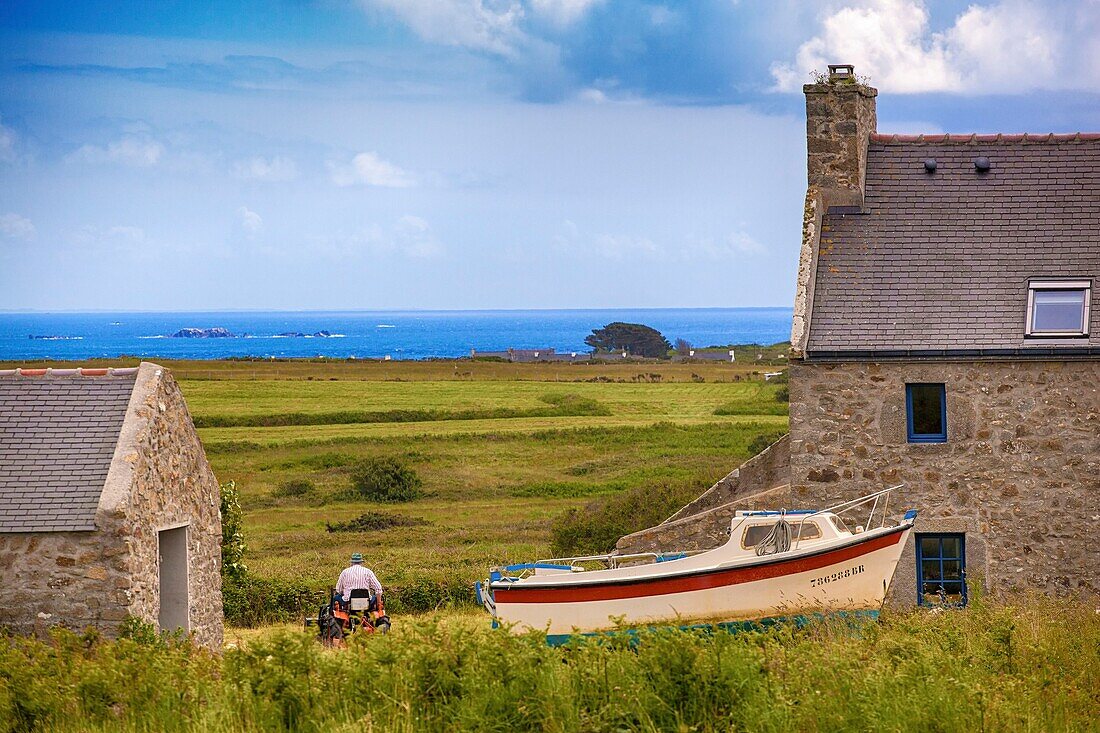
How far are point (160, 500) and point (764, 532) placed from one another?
7729 mm

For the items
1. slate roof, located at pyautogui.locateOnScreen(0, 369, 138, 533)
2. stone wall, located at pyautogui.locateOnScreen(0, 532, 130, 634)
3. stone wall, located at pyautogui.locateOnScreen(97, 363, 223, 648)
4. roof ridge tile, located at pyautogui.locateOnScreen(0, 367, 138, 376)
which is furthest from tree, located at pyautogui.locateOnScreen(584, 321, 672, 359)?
stone wall, located at pyautogui.locateOnScreen(0, 532, 130, 634)

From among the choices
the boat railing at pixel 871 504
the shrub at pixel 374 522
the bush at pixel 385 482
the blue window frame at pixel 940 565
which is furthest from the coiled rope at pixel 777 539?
the bush at pixel 385 482

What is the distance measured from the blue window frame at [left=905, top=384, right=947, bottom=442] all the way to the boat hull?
3261 mm

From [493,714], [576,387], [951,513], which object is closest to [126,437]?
[493,714]

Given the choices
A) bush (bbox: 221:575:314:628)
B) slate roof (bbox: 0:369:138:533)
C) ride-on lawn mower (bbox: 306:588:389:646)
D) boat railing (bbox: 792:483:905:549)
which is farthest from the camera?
bush (bbox: 221:575:314:628)

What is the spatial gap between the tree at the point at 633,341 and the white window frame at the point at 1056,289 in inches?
6536

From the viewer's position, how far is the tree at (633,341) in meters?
189

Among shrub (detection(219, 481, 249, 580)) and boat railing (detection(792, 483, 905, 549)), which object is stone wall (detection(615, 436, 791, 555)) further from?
shrub (detection(219, 481, 249, 580))

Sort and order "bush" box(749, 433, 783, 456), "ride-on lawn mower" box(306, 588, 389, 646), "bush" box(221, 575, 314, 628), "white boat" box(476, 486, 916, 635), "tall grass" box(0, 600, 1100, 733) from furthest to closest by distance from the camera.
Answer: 1. "bush" box(749, 433, 783, 456)
2. "bush" box(221, 575, 314, 628)
3. "ride-on lawn mower" box(306, 588, 389, 646)
4. "white boat" box(476, 486, 916, 635)
5. "tall grass" box(0, 600, 1100, 733)

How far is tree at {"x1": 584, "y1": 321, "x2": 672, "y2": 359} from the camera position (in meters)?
189

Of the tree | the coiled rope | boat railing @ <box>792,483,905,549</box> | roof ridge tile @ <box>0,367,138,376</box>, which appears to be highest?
the tree

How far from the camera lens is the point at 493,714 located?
10.9m

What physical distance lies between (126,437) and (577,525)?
51.4 ft

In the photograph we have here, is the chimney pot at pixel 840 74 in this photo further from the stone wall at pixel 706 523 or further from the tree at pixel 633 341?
the tree at pixel 633 341
